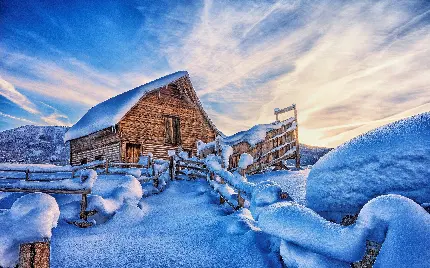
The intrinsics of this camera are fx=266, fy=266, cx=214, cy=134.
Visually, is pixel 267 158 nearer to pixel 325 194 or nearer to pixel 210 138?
pixel 210 138

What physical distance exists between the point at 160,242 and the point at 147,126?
14210 millimetres

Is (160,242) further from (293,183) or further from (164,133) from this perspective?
(164,133)

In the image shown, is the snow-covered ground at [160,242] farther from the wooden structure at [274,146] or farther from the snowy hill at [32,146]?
the snowy hill at [32,146]

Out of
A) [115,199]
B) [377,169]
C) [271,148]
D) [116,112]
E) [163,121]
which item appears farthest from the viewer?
[163,121]

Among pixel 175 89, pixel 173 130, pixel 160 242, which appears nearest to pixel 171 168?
pixel 173 130

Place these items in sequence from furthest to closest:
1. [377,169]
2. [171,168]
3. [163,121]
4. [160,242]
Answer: [163,121]
[171,168]
[160,242]
[377,169]

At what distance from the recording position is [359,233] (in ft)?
6.55

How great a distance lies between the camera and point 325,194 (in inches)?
122

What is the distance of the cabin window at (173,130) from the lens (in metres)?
19.1

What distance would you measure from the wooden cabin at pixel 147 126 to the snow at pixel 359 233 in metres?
14.7

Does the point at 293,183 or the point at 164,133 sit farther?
the point at 164,133

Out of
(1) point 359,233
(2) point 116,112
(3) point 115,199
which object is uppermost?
(2) point 116,112

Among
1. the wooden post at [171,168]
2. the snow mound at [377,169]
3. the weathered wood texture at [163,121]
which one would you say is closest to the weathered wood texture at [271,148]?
the wooden post at [171,168]

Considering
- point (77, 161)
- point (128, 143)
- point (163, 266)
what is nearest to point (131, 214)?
point (163, 266)
